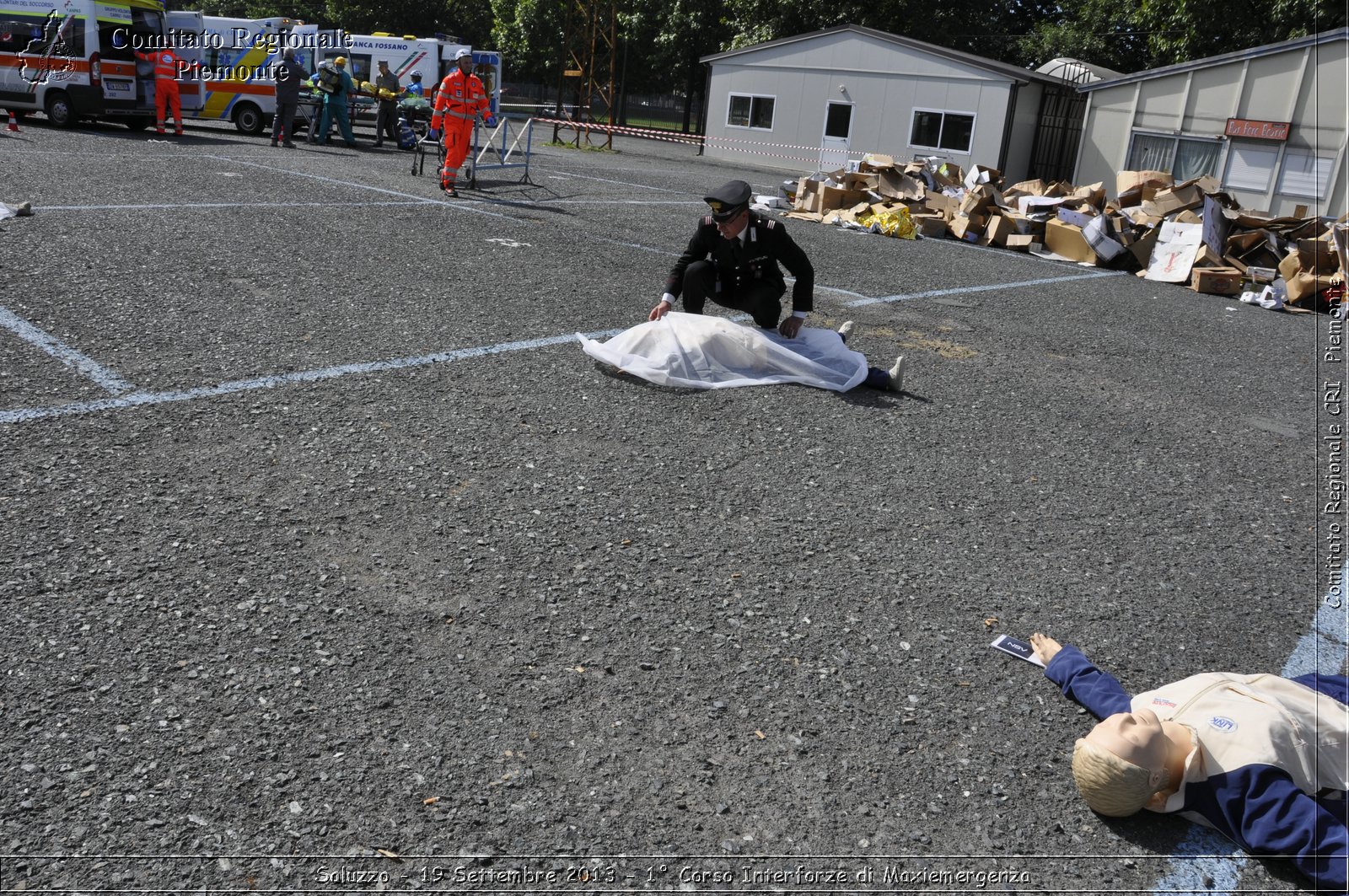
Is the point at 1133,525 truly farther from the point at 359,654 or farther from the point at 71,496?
the point at 71,496

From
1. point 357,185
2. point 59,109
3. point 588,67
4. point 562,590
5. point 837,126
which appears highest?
point 588,67

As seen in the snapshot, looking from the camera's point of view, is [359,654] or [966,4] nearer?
[359,654]

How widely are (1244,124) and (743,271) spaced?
1936cm

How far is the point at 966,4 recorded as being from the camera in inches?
1609

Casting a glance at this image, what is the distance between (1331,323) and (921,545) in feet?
27.5

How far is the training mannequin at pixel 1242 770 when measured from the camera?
2457 millimetres

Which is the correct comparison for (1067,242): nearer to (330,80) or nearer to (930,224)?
(930,224)

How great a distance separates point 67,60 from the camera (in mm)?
17797

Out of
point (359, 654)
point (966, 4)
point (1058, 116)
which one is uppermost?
point (966, 4)

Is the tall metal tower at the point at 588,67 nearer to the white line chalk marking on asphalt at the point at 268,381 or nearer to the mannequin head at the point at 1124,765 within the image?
the white line chalk marking on asphalt at the point at 268,381

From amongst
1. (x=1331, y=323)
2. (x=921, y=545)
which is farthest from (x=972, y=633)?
(x=1331, y=323)

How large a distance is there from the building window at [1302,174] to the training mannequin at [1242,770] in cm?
2168

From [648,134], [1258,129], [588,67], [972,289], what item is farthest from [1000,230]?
[588,67]

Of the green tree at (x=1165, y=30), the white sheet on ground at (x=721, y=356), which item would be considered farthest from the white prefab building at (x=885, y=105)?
the white sheet on ground at (x=721, y=356)
